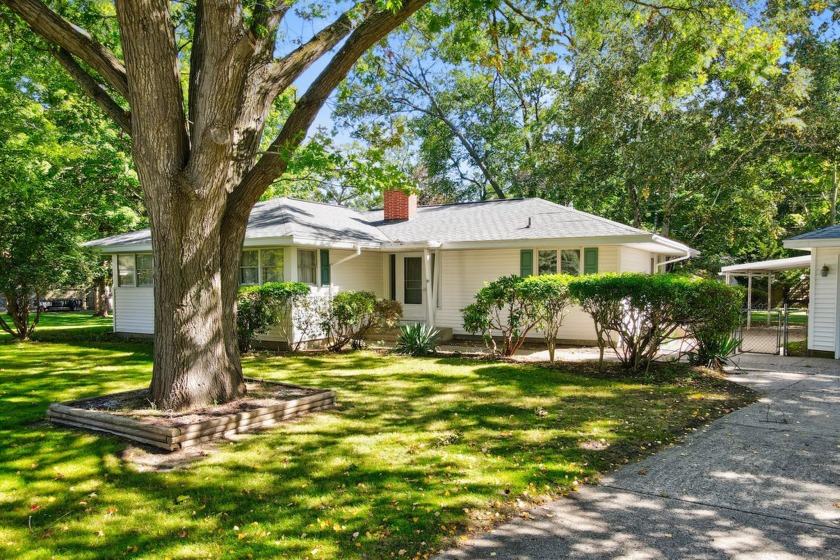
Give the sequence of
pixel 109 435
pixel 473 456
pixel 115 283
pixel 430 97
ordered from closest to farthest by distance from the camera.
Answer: pixel 473 456 < pixel 109 435 < pixel 115 283 < pixel 430 97

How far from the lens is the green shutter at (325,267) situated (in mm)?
15133

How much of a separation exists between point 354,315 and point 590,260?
6144 millimetres

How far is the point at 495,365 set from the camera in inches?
450

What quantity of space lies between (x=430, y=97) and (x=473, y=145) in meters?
3.45

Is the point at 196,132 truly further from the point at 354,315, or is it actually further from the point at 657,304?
the point at 657,304

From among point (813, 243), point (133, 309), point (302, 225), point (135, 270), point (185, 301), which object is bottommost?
point (133, 309)

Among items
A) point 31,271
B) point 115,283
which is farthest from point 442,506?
point 115,283

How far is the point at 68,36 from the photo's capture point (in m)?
6.39

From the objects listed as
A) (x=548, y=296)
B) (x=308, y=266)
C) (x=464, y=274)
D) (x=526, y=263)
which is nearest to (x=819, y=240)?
(x=548, y=296)

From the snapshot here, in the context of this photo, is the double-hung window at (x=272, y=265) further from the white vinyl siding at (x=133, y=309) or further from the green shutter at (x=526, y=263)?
the green shutter at (x=526, y=263)

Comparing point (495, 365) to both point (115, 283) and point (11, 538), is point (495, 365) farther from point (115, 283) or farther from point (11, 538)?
point (115, 283)

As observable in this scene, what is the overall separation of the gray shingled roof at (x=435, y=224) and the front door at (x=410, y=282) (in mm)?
757

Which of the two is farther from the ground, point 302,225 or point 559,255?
point 302,225

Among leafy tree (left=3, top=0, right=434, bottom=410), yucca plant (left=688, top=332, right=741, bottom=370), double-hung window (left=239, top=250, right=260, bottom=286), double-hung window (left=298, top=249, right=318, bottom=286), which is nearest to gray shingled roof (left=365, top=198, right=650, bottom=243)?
double-hung window (left=298, top=249, right=318, bottom=286)
